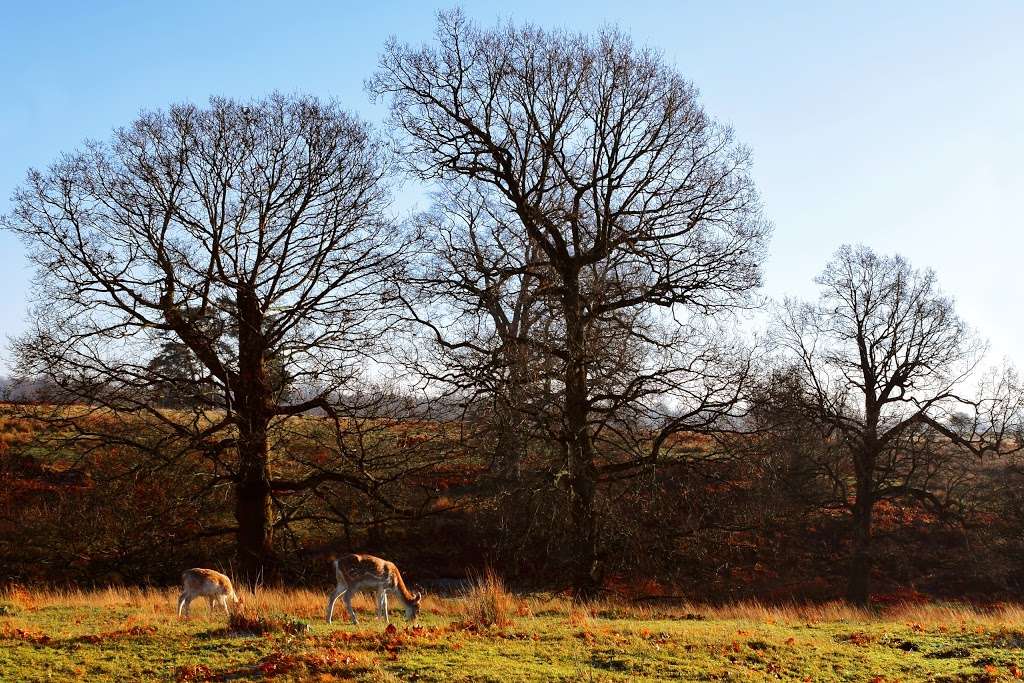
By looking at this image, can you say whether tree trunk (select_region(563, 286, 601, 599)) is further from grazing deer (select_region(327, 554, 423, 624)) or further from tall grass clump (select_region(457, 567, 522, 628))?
grazing deer (select_region(327, 554, 423, 624))

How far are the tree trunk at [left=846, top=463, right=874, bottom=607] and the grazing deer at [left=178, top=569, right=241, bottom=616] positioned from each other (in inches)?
796

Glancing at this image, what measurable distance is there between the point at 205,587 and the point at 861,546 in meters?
21.7

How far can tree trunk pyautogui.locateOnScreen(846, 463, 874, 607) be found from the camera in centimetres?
2731

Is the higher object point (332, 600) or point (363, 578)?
point (363, 578)

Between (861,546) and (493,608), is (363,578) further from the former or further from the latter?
(861,546)

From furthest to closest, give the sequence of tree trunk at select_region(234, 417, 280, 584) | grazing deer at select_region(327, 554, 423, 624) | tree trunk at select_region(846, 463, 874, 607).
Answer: tree trunk at select_region(846, 463, 874, 607), tree trunk at select_region(234, 417, 280, 584), grazing deer at select_region(327, 554, 423, 624)

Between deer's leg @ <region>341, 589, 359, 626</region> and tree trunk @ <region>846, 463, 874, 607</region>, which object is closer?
deer's leg @ <region>341, 589, 359, 626</region>

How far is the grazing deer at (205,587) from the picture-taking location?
556 inches

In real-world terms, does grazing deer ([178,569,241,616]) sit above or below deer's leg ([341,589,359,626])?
above

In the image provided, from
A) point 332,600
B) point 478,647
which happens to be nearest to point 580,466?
point 332,600

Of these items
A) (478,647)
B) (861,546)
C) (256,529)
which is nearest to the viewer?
(478,647)

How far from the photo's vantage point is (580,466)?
2020 centimetres

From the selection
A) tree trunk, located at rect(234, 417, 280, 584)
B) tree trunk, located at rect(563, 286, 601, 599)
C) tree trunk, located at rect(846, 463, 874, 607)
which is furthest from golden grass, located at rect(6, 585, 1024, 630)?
tree trunk, located at rect(846, 463, 874, 607)

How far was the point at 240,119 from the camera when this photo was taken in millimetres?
21609
